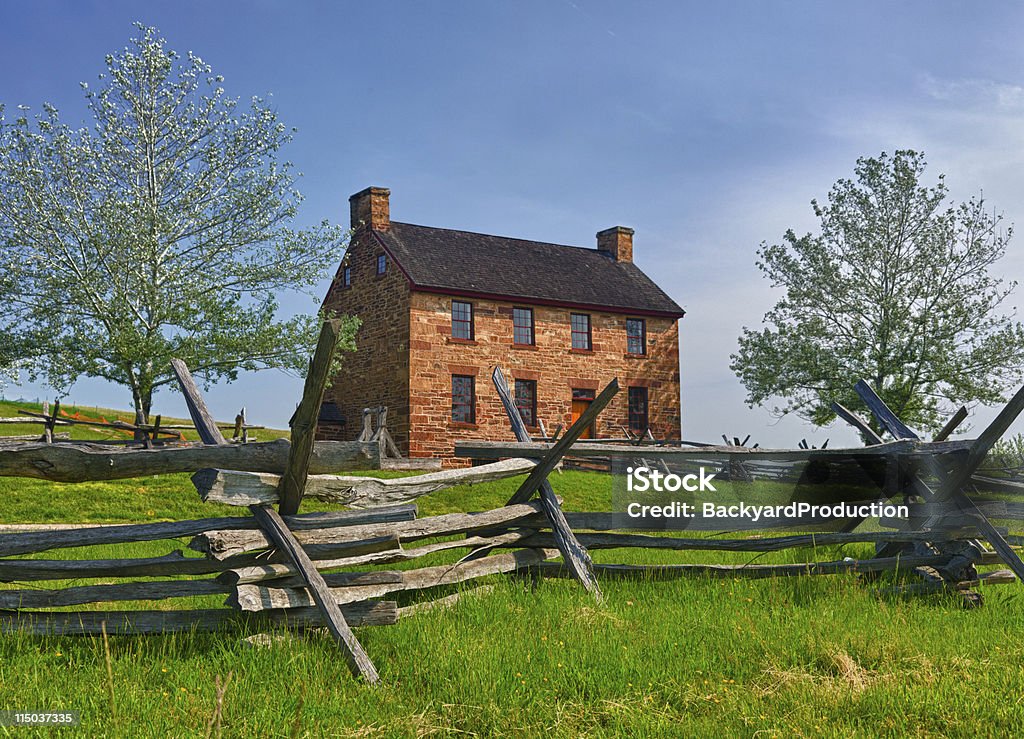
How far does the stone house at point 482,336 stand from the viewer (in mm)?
23672

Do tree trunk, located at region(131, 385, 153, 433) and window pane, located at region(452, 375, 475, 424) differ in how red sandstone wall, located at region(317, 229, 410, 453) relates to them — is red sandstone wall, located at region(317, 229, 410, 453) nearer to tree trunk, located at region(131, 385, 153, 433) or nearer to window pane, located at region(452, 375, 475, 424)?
window pane, located at region(452, 375, 475, 424)

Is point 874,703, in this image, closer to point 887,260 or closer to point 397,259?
point 397,259

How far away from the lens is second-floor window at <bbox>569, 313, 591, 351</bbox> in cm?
2636

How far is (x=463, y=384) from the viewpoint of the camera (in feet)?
79.6

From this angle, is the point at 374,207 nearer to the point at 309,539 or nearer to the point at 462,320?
the point at 462,320

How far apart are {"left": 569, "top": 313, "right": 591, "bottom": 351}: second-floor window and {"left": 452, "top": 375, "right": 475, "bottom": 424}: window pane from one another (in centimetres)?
385

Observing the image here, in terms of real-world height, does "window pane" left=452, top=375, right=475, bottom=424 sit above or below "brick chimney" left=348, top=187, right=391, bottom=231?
below

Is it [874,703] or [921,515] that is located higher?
[921,515]

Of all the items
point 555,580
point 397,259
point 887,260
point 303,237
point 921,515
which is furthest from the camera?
point 887,260

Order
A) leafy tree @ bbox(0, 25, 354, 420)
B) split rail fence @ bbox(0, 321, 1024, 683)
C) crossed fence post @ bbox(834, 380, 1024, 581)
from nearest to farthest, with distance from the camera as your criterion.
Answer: split rail fence @ bbox(0, 321, 1024, 683)
crossed fence post @ bbox(834, 380, 1024, 581)
leafy tree @ bbox(0, 25, 354, 420)

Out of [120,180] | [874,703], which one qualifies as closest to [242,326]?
[120,180]

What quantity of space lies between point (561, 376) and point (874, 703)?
2100 cm

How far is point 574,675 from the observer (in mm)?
5055

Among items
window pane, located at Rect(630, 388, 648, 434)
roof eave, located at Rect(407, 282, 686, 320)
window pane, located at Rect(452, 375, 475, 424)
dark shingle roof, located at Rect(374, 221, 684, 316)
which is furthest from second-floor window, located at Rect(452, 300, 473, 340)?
window pane, located at Rect(630, 388, 648, 434)
